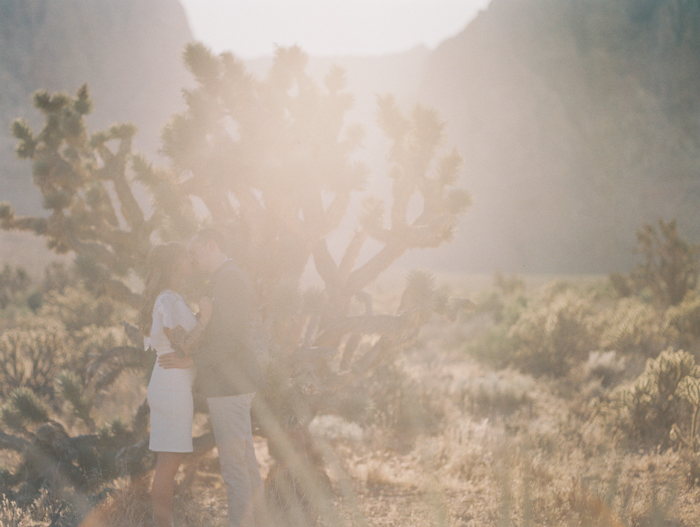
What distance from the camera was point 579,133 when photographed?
51281 mm

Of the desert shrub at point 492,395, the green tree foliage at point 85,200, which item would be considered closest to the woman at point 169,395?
the green tree foliage at point 85,200

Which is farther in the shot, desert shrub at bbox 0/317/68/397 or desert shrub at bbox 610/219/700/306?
desert shrub at bbox 610/219/700/306

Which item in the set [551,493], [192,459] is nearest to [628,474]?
[551,493]

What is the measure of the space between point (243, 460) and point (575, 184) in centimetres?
5517

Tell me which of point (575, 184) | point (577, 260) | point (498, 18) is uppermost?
point (498, 18)

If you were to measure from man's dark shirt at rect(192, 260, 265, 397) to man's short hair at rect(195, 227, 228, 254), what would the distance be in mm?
299

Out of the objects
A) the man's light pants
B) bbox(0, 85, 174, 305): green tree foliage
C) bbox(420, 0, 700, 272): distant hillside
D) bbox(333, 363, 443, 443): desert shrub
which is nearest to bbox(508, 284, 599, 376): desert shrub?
bbox(333, 363, 443, 443): desert shrub

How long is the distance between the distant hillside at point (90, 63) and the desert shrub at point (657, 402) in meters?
43.0

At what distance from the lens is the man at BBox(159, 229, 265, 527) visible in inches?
104

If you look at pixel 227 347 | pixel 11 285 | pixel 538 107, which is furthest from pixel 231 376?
pixel 538 107

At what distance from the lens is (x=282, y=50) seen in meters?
4.68

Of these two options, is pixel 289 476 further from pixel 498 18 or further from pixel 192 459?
pixel 498 18

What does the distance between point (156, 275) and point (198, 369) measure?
26.8 inches

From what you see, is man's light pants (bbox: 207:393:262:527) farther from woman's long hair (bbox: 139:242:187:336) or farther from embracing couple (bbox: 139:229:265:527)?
woman's long hair (bbox: 139:242:187:336)
